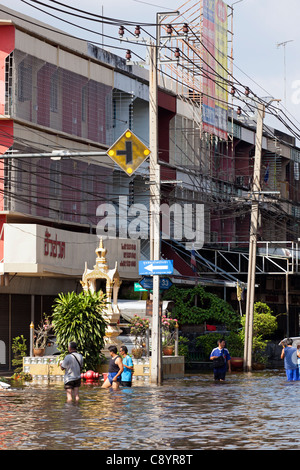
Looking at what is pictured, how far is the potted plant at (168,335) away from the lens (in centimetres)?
3819

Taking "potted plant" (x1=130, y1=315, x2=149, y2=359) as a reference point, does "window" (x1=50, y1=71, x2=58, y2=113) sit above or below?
above

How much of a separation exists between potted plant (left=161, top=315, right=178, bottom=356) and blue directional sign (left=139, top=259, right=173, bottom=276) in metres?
6.14

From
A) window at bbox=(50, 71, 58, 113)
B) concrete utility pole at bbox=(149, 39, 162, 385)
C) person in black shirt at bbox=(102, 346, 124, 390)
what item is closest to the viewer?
person in black shirt at bbox=(102, 346, 124, 390)

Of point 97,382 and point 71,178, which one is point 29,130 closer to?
point 71,178

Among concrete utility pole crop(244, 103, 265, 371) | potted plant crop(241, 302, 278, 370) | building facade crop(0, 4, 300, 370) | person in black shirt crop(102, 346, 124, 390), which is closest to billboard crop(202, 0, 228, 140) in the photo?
building facade crop(0, 4, 300, 370)

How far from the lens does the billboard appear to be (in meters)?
55.9

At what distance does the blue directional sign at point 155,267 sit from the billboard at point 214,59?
24.4 meters

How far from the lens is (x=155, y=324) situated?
3281cm

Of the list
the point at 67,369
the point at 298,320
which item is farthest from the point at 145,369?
the point at 298,320

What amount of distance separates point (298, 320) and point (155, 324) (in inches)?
1639

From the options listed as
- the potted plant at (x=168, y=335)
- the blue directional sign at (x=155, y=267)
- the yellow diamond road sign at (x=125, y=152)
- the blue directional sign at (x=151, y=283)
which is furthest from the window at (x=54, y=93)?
the yellow diamond road sign at (x=125, y=152)

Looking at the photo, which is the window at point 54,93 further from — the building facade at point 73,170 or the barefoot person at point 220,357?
the barefoot person at point 220,357

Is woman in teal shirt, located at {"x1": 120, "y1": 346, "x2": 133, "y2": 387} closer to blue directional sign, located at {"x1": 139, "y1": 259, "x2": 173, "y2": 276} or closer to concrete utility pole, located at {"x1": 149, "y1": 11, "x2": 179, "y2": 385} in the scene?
concrete utility pole, located at {"x1": 149, "y1": 11, "x2": 179, "y2": 385}

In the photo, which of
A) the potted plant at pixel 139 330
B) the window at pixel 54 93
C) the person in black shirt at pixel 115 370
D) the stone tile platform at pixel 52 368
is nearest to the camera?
the person in black shirt at pixel 115 370
